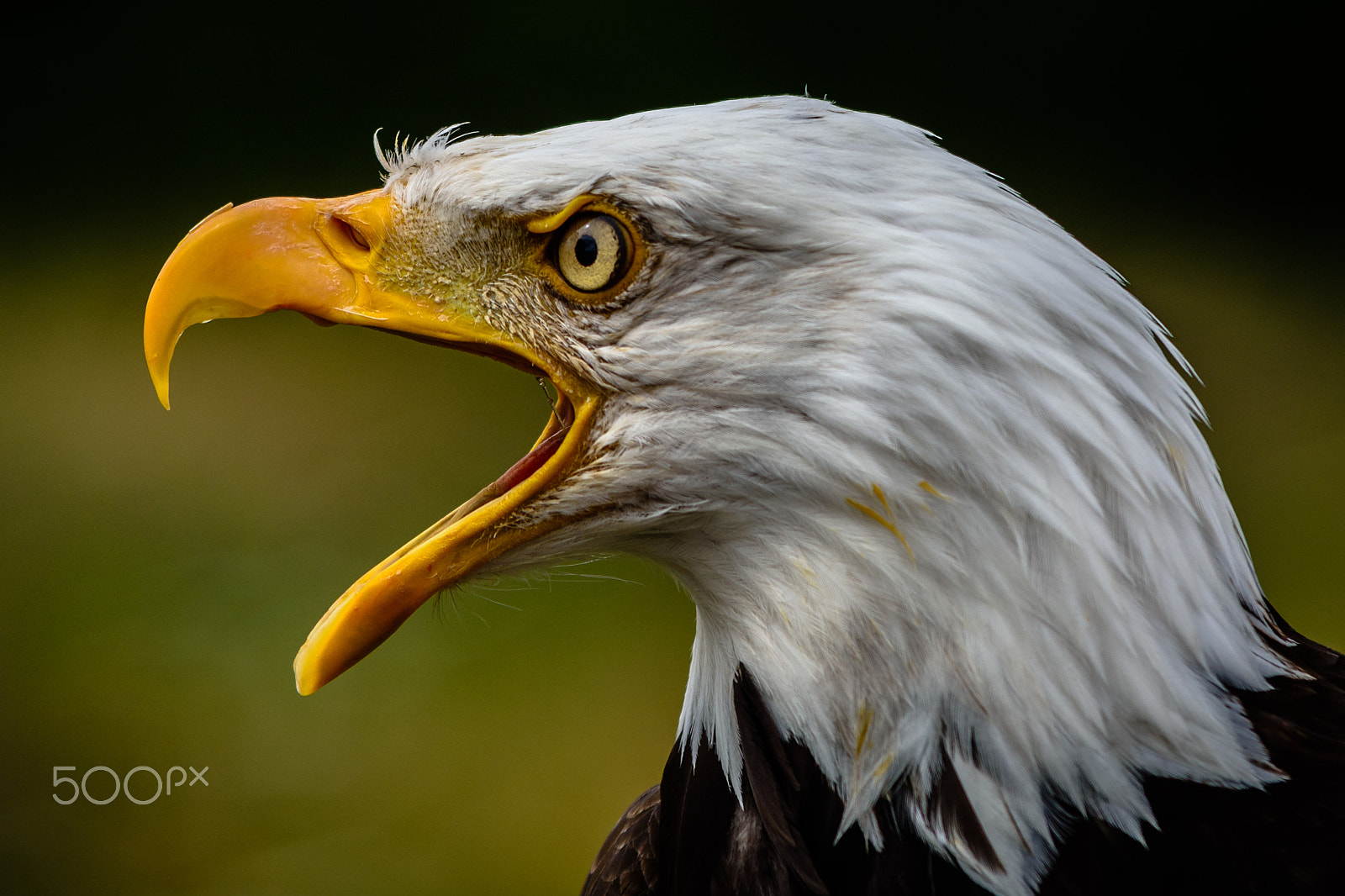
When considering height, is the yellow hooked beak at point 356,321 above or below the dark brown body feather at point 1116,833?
above

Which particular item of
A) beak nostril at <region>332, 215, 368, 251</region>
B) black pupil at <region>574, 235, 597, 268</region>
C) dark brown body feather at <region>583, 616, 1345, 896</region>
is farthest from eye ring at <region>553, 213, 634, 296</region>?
dark brown body feather at <region>583, 616, 1345, 896</region>

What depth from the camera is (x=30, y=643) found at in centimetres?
268

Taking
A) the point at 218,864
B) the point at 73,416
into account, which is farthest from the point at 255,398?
the point at 218,864

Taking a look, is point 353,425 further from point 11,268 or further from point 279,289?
point 279,289

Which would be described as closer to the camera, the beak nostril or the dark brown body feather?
the dark brown body feather

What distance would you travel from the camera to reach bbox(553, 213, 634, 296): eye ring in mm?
722

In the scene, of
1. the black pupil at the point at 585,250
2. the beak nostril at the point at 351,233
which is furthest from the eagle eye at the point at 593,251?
the beak nostril at the point at 351,233

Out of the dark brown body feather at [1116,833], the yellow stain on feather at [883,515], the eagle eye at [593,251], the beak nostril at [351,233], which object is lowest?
the dark brown body feather at [1116,833]

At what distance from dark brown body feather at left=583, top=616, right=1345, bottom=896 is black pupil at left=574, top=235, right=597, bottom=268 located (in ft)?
1.03

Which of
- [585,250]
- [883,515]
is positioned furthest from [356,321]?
[883,515]

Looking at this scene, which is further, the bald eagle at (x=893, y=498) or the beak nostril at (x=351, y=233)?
the beak nostril at (x=351, y=233)

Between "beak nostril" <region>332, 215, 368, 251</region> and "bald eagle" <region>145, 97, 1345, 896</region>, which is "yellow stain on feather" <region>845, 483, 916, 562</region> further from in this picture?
"beak nostril" <region>332, 215, 368, 251</region>

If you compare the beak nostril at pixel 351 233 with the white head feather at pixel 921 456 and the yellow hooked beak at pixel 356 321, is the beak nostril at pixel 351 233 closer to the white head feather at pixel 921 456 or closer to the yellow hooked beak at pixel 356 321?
the yellow hooked beak at pixel 356 321

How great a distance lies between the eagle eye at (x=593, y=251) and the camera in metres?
0.72
